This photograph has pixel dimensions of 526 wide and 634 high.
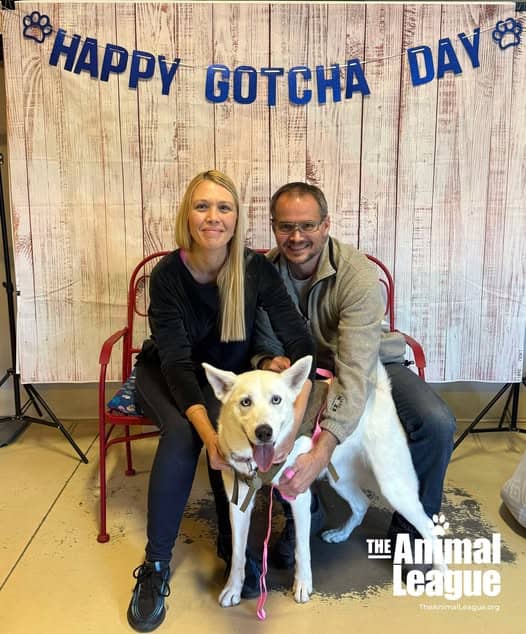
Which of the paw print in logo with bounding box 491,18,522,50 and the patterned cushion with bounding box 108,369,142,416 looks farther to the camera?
the paw print in logo with bounding box 491,18,522,50

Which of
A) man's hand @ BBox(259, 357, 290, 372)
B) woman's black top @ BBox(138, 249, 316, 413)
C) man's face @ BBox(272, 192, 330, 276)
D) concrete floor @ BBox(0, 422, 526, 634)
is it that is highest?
man's face @ BBox(272, 192, 330, 276)

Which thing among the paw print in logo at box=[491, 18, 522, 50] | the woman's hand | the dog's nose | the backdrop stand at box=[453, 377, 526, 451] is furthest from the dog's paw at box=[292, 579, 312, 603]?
Answer: the paw print in logo at box=[491, 18, 522, 50]

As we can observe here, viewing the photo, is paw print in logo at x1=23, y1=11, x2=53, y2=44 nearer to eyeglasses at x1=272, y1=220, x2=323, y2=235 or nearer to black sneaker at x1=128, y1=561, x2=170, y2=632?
eyeglasses at x1=272, y1=220, x2=323, y2=235

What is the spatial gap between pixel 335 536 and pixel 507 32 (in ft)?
7.34

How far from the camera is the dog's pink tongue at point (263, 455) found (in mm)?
1585

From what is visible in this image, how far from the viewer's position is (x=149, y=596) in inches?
68.5

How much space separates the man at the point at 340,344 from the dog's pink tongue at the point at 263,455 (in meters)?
0.15

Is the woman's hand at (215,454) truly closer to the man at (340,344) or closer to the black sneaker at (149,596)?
the man at (340,344)

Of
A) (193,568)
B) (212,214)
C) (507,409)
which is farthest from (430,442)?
(507,409)

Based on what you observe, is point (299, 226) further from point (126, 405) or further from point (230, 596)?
point (230, 596)

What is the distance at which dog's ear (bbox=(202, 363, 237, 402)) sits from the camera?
1633 mm

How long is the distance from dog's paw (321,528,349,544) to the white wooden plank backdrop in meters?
1.04

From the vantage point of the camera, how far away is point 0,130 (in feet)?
9.45

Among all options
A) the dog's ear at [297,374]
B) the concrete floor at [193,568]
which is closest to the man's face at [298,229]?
the dog's ear at [297,374]
